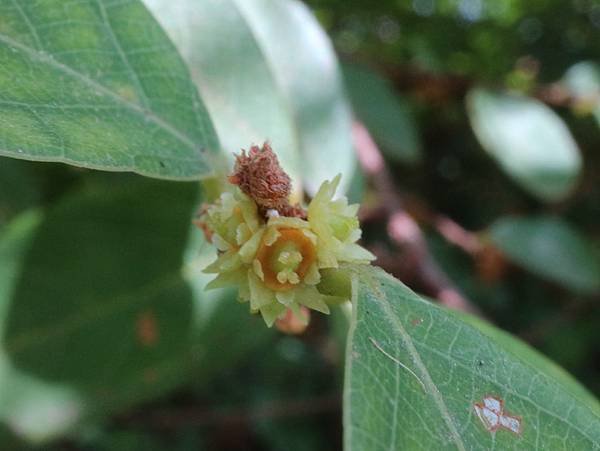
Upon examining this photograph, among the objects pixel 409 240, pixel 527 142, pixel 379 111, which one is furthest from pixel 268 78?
pixel 527 142

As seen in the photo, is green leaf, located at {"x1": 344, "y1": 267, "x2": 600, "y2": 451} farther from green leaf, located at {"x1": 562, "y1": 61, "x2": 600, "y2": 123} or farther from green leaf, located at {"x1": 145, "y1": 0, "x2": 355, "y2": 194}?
green leaf, located at {"x1": 562, "y1": 61, "x2": 600, "y2": 123}

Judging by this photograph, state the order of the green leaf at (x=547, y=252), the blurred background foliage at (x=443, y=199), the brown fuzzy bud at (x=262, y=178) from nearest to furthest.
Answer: the brown fuzzy bud at (x=262, y=178) < the blurred background foliage at (x=443, y=199) < the green leaf at (x=547, y=252)

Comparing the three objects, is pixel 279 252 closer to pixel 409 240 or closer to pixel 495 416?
pixel 495 416

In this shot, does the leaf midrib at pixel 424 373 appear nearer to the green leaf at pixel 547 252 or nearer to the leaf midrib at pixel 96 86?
the leaf midrib at pixel 96 86

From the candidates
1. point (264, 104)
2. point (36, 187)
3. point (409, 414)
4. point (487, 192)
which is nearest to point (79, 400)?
point (36, 187)

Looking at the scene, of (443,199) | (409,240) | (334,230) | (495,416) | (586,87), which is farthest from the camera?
(443,199)

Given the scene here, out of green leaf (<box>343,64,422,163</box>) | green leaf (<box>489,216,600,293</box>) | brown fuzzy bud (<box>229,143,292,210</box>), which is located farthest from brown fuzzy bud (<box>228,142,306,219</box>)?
green leaf (<box>489,216,600,293</box>)

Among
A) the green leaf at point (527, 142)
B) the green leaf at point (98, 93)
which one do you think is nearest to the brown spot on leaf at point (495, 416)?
the green leaf at point (98, 93)
